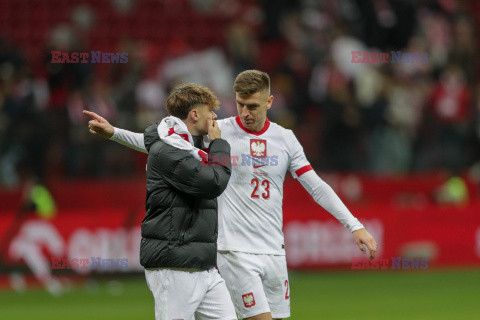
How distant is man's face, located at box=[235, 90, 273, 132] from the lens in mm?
6816

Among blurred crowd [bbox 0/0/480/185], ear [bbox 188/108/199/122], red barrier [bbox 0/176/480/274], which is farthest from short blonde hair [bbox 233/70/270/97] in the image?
blurred crowd [bbox 0/0/480/185]

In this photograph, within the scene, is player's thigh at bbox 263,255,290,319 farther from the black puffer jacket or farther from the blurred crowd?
the blurred crowd

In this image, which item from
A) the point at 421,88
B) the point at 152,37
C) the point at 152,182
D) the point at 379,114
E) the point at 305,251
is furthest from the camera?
the point at 152,37

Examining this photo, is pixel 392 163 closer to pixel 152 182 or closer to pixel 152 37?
pixel 152 37

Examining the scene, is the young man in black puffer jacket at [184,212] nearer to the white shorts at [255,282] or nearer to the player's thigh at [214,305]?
the player's thigh at [214,305]

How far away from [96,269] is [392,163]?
6.09 m

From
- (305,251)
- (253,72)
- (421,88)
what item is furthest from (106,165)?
(253,72)

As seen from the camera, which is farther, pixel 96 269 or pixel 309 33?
pixel 309 33

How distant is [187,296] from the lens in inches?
234

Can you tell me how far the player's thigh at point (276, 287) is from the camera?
6965 millimetres

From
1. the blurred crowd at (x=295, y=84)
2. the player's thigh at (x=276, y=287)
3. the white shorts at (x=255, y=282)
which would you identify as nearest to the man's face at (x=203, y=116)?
the white shorts at (x=255, y=282)

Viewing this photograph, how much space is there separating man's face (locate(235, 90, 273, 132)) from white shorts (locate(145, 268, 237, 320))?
4.37ft

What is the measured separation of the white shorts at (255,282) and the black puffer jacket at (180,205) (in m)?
0.82

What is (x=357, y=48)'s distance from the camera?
18.4 m
